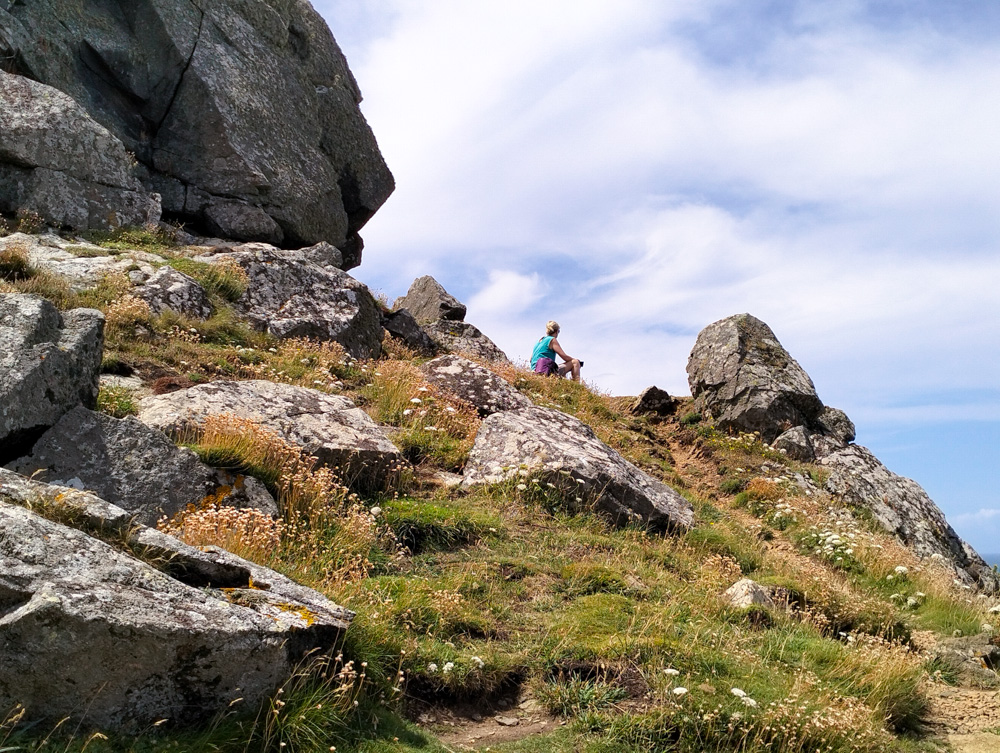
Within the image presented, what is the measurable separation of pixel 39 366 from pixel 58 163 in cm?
1301

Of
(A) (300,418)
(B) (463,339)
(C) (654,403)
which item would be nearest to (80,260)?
(A) (300,418)

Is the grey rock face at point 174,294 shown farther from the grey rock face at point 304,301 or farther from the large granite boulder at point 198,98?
the large granite boulder at point 198,98

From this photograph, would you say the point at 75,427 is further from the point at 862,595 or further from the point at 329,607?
the point at 862,595

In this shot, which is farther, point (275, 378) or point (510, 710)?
point (275, 378)

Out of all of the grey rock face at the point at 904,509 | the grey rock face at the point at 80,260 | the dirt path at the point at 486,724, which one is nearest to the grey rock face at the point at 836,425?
the grey rock face at the point at 904,509

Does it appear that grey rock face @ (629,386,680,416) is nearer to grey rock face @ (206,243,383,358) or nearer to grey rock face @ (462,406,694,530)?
grey rock face @ (206,243,383,358)

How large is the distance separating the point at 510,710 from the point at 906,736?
3844 millimetres

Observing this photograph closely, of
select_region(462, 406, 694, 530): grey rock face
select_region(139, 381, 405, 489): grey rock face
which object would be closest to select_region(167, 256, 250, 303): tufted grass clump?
select_region(139, 381, 405, 489): grey rock face

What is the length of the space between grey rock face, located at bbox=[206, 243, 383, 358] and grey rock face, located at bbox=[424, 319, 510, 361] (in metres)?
5.31

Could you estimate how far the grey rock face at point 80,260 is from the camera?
15.1m

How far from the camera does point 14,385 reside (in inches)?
287

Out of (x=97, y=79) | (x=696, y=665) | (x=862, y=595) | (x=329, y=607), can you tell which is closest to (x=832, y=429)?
(x=862, y=595)

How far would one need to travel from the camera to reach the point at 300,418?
35.8ft

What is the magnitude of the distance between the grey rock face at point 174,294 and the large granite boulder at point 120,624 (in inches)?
407
